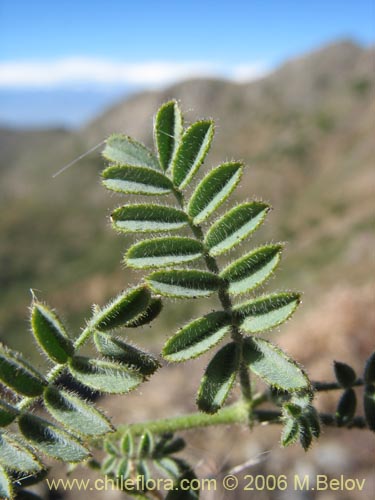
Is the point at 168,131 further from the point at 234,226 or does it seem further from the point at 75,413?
the point at 75,413

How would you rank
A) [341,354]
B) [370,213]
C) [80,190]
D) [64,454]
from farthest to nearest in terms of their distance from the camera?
[80,190], [370,213], [341,354], [64,454]

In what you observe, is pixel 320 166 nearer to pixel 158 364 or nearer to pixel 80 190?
pixel 80 190

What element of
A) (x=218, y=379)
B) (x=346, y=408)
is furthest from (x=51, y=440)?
(x=346, y=408)

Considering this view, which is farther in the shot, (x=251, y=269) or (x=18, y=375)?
(x=251, y=269)

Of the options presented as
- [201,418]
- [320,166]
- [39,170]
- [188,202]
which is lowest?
[201,418]

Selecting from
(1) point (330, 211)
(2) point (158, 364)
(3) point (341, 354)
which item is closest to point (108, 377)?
(2) point (158, 364)

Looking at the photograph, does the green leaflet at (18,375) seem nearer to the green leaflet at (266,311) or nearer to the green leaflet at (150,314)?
the green leaflet at (150,314)
